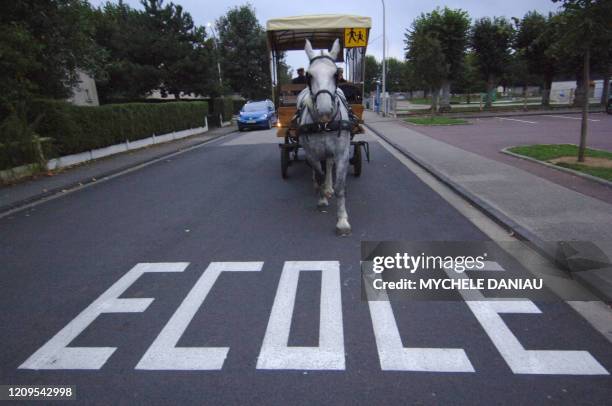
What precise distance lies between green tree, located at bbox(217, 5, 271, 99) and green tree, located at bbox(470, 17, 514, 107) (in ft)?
74.9

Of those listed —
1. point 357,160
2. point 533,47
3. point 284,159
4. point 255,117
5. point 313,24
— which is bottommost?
point 357,160

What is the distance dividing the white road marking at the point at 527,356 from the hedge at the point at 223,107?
3155cm

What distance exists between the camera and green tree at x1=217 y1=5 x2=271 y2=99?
151 feet

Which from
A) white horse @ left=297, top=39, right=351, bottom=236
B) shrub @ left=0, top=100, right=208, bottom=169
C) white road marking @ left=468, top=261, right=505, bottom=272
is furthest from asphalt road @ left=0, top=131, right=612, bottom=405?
shrub @ left=0, top=100, right=208, bottom=169

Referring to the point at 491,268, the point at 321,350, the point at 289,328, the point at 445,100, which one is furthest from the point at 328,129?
the point at 445,100

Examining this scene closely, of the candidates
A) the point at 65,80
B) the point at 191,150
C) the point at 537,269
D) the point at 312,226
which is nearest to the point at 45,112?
the point at 65,80

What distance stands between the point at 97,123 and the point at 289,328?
13531 millimetres

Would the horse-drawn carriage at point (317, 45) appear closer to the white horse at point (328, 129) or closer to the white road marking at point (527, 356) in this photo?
the white horse at point (328, 129)

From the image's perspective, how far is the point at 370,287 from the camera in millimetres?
4074

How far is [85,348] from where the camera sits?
10.4 feet

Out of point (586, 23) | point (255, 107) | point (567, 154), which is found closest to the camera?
point (586, 23)

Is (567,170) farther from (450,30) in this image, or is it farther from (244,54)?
(244,54)

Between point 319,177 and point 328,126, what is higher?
point 328,126

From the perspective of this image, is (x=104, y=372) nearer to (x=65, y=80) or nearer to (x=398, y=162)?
(x=398, y=162)
